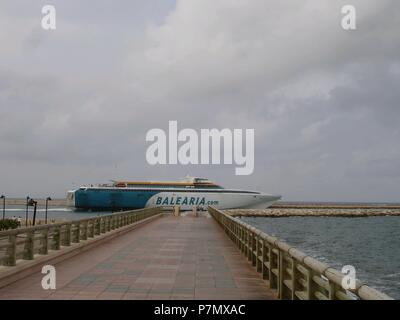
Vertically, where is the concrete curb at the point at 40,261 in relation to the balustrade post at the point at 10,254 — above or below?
below

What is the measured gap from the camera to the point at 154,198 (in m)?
117

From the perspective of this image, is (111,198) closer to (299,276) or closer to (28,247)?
(28,247)

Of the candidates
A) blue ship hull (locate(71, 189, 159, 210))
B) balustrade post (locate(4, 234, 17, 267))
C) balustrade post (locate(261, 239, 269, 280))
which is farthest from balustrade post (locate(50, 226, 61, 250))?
blue ship hull (locate(71, 189, 159, 210))

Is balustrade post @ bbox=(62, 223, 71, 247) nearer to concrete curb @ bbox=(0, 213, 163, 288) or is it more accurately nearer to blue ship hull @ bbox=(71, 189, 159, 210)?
concrete curb @ bbox=(0, 213, 163, 288)

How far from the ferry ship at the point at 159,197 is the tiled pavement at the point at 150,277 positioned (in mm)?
98157

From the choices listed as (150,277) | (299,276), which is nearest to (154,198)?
(150,277)

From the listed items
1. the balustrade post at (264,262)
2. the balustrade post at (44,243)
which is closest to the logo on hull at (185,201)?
the balustrade post at (44,243)

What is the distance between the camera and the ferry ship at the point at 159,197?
116 m

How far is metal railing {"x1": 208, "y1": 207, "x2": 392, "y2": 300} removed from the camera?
A: 5.25m

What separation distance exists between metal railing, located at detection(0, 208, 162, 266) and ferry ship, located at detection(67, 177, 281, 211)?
91411 millimetres

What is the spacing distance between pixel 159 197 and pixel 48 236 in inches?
4135

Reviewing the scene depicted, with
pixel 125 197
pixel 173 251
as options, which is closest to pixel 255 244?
pixel 173 251

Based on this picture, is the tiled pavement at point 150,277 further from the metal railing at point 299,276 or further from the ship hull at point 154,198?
the ship hull at point 154,198
